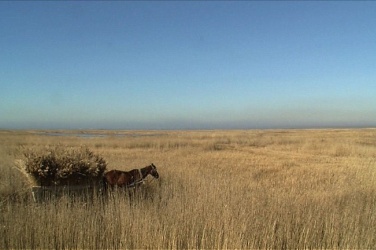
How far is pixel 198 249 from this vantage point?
190 inches

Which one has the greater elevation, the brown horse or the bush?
the bush

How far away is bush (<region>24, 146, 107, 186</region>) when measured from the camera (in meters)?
6.65

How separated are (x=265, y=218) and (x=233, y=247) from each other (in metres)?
1.38

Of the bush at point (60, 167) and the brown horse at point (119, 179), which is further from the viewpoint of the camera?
the brown horse at point (119, 179)

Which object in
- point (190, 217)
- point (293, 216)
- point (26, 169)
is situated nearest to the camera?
point (190, 217)

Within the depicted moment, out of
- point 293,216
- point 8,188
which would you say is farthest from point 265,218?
point 8,188

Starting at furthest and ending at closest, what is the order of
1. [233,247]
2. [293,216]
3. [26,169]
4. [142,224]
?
1. [26,169]
2. [293,216]
3. [142,224]
4. [233,247]

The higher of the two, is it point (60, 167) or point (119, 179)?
point (60, 167)

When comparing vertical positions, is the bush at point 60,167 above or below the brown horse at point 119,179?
above

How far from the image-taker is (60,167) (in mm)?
6879

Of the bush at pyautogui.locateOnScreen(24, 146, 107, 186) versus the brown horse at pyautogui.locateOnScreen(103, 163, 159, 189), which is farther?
the brown horse at pyautogui.locateOnScreen(103, 163, 159, 189)

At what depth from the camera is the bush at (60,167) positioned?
665 cm

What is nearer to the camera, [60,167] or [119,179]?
[60,167]

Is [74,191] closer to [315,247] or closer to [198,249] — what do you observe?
[198,249]
